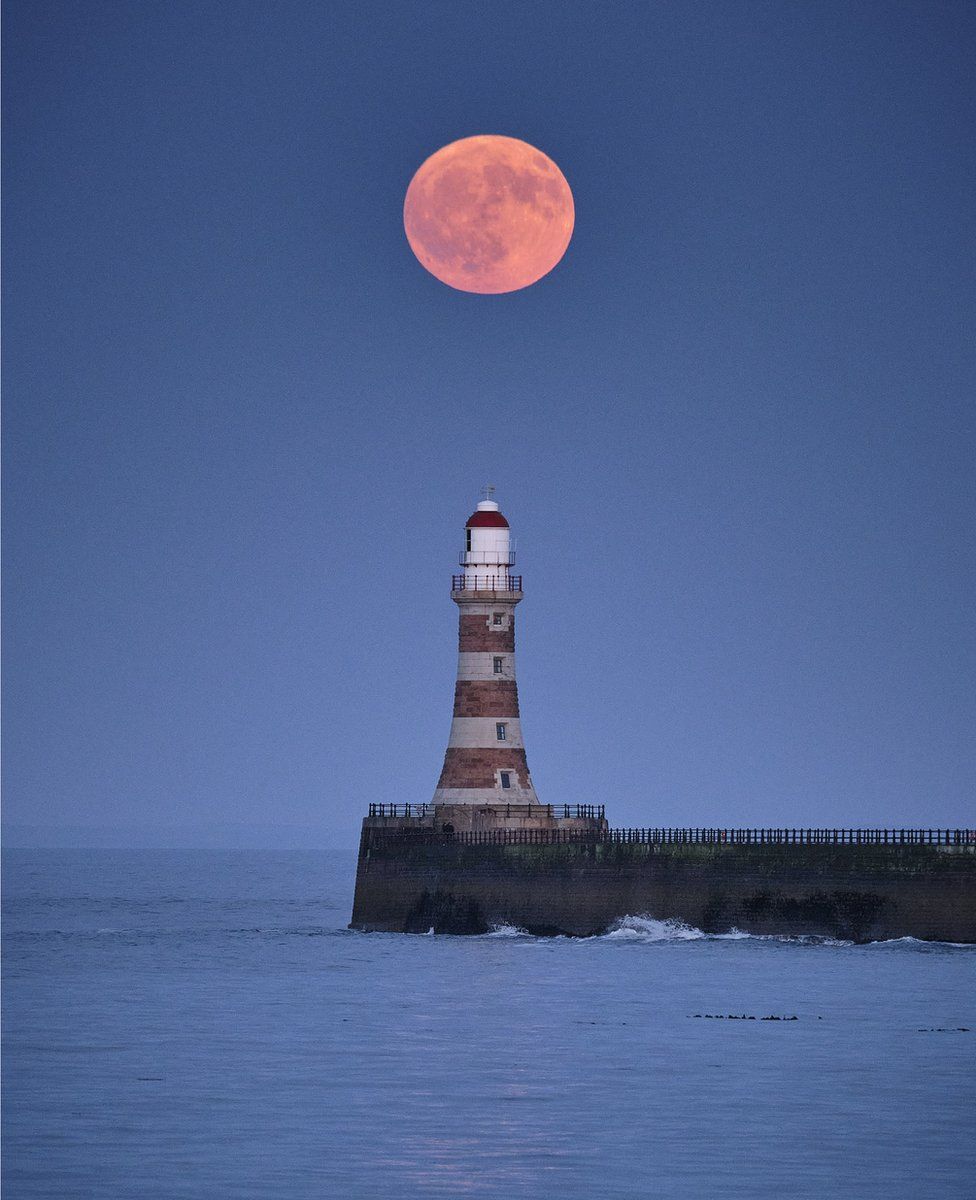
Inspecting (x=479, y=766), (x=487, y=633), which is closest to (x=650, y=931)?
(x=479, y=766)

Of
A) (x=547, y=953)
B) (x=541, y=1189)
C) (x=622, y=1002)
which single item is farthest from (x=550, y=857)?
(x=541, y=1189)

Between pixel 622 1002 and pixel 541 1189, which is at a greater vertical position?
pixel 622 1002

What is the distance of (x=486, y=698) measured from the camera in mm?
80812

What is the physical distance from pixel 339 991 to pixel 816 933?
15209mm

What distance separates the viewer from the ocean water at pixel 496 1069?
37.6 metres

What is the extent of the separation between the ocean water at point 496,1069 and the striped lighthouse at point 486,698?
562 cm

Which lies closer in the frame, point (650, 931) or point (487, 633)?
point (650, 931)

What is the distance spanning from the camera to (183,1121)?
42125 mm

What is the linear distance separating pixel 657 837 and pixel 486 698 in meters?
8.26

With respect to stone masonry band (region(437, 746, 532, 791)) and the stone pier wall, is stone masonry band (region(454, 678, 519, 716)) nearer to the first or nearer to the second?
stone masonry band (region(437, 746, 532, 791))

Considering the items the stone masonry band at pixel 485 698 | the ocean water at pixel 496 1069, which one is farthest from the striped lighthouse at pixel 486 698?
the ocean water at pixel 496 1069

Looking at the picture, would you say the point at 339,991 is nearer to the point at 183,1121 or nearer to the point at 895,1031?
the point at 895,1031

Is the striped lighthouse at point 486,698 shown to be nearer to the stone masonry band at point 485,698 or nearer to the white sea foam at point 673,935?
the stone masonry band at point 485,698

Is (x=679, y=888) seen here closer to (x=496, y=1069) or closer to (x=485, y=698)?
(x=485, y=698)
